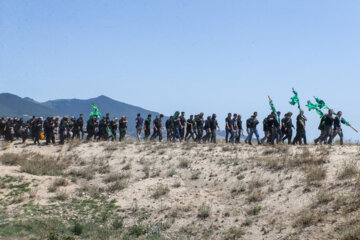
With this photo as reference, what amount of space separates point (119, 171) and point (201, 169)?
4.25 meters

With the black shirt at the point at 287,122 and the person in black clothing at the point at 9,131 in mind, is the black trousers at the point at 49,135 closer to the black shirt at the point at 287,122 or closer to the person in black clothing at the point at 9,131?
the person in black clothing at the point at 9,131

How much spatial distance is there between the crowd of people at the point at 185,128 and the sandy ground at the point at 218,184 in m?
1.80

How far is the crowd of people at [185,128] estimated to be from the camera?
2084 centimetres

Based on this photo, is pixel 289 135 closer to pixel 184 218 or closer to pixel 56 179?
pixel 184 218

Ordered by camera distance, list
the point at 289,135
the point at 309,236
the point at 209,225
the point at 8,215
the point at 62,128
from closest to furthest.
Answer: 1. the point at 309,236
2. the point at 209,225
3. the point at 8,215
4. the point at 289,135
5. the point at 62,128

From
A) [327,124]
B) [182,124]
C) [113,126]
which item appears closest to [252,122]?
[327,124]

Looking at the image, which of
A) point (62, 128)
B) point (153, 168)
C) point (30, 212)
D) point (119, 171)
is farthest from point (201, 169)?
point (62, 128)

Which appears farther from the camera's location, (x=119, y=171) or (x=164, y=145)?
(x=164, y=145)

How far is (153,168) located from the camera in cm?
1961

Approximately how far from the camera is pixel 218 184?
56.2 feet

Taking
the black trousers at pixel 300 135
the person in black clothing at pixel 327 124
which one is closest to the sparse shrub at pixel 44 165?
the black trousers at pixel 300 135

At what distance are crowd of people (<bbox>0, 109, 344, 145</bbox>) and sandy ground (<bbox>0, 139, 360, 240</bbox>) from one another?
5.90ft

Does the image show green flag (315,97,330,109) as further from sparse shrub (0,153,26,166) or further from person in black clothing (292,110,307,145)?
sparse shrub (0,153,26,166)

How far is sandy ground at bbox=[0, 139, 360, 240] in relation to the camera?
13289 millimetres
